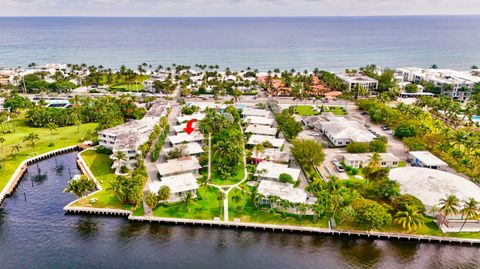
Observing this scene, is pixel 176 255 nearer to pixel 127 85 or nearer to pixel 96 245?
pixel 96 245

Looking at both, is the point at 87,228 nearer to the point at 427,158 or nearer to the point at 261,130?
the point at 261,130

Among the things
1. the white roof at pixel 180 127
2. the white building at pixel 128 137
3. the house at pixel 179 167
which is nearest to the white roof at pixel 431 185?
the house at pixel 179 167

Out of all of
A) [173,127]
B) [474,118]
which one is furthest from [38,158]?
[474,118]

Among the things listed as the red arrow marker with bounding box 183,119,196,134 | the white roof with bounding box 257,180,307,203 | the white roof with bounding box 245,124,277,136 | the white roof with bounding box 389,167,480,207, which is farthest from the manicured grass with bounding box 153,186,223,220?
the white roof with bounding box 389,167,480,207

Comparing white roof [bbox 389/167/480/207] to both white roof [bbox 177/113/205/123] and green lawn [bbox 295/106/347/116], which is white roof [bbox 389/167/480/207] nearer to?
green lawn [bbox 295/106/347/116]

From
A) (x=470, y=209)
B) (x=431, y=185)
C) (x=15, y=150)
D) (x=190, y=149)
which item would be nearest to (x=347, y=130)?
(x=431, y=185)
